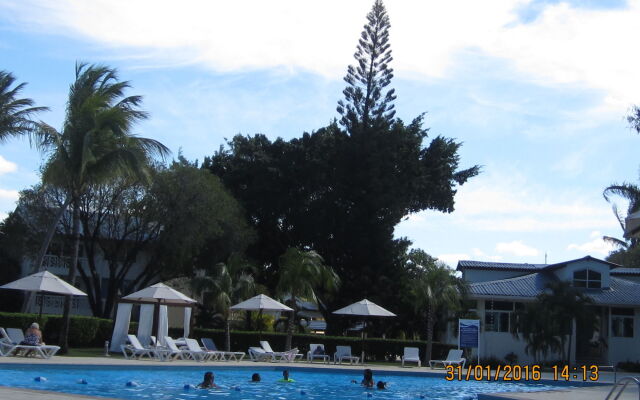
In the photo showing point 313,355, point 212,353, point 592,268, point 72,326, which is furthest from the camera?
point 592,268

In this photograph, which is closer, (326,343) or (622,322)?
(326,343)

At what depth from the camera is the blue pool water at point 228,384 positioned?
17.9 m

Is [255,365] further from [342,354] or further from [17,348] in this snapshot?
[17,348]

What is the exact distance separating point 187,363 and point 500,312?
1695cm

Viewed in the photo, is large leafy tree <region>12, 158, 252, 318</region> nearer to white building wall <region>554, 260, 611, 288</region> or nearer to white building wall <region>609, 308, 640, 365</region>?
white building wall <region>554, 260, 611, 288</region>

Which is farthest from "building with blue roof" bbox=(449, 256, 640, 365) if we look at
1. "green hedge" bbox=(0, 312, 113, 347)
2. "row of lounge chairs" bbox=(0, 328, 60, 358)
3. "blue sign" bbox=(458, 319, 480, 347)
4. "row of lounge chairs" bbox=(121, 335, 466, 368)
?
"row of lounge chairs" bbox=(0, 328, 60, 358)

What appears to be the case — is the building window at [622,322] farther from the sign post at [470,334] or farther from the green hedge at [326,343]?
the sign post at [470,334]

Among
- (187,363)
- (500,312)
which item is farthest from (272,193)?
(187,363)

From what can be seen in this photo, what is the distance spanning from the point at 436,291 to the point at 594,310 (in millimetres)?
8257

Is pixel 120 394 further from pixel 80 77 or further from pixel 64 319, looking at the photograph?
pixel 80 77

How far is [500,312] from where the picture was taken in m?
36.2

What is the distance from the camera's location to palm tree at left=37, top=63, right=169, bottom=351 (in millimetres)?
25875

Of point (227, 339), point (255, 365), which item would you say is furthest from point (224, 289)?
point (255, 365)

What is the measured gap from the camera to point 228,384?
822 inches
